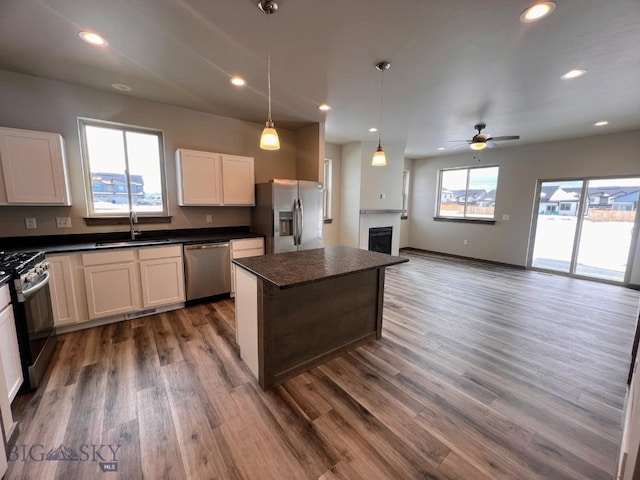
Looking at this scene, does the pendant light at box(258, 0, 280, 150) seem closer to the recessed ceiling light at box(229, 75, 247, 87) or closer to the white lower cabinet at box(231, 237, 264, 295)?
the recessed ceiling light at box(229, 75, 247, 87)

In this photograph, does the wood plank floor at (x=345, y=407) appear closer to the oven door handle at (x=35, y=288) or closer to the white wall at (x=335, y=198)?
the oven door handle at (x=35, y=288)

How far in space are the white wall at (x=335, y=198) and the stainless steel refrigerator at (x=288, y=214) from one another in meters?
1.68

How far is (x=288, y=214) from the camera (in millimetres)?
4098

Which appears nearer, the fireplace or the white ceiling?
the white ceiling

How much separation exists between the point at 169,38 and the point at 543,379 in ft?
13.6

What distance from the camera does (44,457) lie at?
1.53 metres

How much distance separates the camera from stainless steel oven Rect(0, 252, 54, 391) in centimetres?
194

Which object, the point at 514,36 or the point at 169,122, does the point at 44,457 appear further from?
the point at 514,36

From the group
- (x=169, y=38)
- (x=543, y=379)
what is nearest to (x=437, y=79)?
(x=169, y=38)

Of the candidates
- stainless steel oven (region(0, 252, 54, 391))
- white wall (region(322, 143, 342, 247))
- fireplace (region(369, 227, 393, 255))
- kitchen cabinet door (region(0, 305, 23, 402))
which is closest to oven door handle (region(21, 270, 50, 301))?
stainless steel oven (region(0, 252, 54, 391))

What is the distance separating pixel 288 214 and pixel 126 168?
7.27ft

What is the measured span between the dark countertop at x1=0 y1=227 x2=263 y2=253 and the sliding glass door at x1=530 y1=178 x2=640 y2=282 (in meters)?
6.00

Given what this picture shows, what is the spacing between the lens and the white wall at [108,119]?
2883 millimetres

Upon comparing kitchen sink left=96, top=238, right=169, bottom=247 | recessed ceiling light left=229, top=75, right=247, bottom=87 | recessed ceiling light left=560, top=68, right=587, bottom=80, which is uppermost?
recessed ceiling light left=560, top=68, right=587, bottom=80
